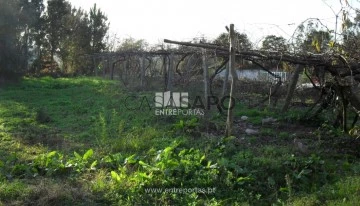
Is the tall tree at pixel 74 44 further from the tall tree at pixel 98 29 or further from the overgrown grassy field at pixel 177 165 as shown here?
the overgrown grassy field at pixel 177 165

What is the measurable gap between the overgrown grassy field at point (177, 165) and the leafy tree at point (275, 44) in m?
1.66

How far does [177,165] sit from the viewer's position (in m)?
4.96

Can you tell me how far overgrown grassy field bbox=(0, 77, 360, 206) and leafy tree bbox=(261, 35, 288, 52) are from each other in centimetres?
166

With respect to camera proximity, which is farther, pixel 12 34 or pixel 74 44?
pixel 74 44

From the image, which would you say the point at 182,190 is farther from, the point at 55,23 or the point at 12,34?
the point at 55,23

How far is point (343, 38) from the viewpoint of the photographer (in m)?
5.77

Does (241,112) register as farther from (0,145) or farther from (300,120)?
(0,145)

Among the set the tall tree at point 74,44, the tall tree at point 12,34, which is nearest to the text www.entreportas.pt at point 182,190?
the tall tree at point 12,34

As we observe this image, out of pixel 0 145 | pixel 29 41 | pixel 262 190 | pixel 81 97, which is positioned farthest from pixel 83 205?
pixel 29 41

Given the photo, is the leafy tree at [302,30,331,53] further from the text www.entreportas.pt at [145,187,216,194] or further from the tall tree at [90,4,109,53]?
the tall tree at [90,4,109,53]

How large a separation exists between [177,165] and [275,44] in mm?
2960

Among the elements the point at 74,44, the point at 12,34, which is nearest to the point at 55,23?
the point at 74,44

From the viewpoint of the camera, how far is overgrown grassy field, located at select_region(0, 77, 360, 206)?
435 cm

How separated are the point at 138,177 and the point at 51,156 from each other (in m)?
1.58
